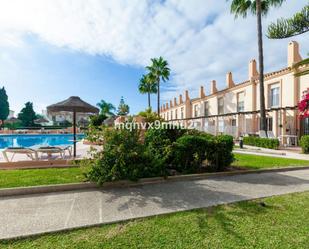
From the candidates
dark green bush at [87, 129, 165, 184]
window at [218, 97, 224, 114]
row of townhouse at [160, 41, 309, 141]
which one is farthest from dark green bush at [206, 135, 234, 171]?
window at [218, 97, 224, 114]

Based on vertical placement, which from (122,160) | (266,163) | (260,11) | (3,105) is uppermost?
(260,11)

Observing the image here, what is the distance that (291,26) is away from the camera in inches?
202

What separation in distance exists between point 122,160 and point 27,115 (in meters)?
57.9

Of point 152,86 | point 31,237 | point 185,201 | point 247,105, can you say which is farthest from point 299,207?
point 152,86

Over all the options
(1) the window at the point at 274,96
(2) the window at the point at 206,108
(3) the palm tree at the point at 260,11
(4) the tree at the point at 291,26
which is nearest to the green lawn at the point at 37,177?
(4) the tree at the point at 291,26

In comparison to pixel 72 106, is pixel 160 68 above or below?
above

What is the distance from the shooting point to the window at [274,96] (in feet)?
69.6

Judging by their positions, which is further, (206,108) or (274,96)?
(206,108)

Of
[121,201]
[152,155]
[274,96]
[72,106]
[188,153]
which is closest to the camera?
[121,201]

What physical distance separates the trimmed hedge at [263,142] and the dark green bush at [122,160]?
40.8 ft

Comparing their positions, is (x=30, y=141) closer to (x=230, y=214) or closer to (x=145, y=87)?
(x=145, y=87)

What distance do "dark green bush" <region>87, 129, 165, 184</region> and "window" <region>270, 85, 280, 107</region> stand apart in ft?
66.5

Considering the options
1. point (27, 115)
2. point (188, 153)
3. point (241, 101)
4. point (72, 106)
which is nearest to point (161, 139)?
point (188, 153)

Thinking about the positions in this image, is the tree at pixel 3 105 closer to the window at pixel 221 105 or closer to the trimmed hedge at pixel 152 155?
the window at pixel 221 105
